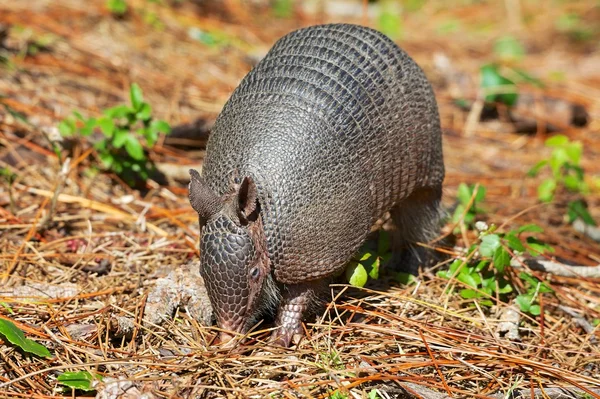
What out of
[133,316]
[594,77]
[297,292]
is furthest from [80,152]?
[594,77]

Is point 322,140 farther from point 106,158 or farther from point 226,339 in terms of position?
point 106,158

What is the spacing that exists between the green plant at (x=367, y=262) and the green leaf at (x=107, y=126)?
215cm

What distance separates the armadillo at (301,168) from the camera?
357 cm

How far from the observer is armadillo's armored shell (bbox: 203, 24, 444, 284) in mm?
3750

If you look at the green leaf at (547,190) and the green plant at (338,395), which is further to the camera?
the green leaf at (547,190)

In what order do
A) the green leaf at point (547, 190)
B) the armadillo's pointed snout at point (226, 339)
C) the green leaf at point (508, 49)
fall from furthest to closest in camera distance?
the green leaf at point (508, 49)
the green leaf at point (547, 190)
the armadillo's pointed snout at point (226, 339)

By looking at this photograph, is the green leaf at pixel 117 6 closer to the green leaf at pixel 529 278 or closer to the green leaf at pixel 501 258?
the green leaf at pixel 501 258

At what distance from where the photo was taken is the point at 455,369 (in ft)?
12.3

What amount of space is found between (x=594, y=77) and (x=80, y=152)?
686 centimetres

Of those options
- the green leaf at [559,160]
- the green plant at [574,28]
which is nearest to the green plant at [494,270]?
the green leaf at [559,160]

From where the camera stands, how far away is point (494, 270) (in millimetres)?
4703

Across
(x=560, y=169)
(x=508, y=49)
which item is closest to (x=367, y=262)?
(x=560, y=169)

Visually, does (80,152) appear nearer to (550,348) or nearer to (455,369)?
(455,369)

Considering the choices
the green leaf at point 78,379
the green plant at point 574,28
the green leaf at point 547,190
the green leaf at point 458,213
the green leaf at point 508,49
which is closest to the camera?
the green leaf at point 78,379
